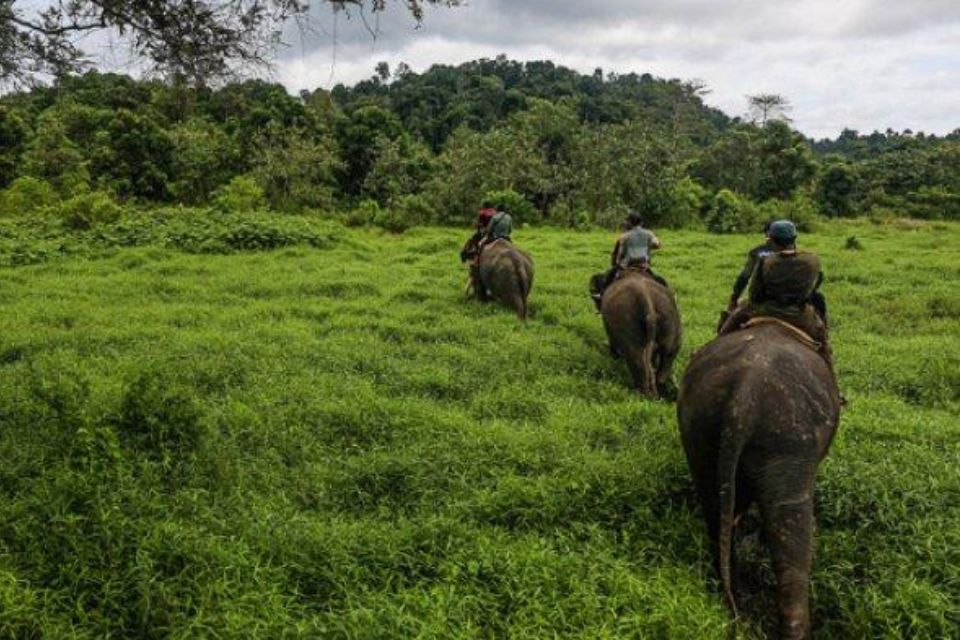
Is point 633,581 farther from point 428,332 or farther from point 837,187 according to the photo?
point 837,187

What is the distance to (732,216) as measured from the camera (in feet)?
88.8

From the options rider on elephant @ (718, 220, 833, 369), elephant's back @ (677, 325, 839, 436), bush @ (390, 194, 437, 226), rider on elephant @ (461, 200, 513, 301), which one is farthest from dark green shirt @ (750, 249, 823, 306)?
bush @ (390, 194, 437, 226)

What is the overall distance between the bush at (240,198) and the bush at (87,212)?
3.91 m

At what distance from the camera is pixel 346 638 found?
3.72 m

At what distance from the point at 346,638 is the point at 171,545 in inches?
47.9

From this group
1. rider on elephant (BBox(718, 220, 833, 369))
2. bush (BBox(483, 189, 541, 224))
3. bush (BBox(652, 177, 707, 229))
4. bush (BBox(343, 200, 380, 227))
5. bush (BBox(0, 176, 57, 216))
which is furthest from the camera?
bush (BBox(652, 177, 707, 229))

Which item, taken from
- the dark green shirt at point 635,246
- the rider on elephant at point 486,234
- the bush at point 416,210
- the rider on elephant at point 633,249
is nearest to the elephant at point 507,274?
the rider on elephant at point 486,234

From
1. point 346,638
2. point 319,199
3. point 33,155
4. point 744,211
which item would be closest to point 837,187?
point 744,211

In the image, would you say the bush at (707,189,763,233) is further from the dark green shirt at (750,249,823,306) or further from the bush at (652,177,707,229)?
the dark green shirt at (750,249,823,306)

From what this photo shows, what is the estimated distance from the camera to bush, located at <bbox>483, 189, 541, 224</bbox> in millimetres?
25375

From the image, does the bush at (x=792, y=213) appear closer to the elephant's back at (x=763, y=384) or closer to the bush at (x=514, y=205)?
the bush at (x=514, y=205)

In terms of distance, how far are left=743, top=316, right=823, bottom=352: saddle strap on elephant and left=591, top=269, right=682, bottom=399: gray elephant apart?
7.26 ft

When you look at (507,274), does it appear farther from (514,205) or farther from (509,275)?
(514,205)

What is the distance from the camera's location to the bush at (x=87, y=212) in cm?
1847
